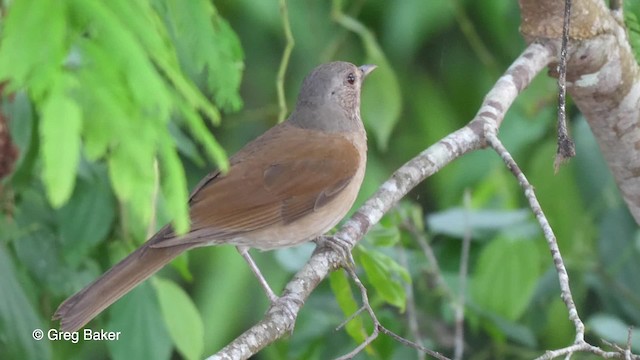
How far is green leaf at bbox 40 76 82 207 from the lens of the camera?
1.47 metres

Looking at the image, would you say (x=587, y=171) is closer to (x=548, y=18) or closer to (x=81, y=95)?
(x=548, y=18)

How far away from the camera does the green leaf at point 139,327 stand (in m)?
3.40

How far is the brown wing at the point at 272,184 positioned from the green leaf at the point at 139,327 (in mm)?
326

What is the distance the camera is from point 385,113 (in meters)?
4.29

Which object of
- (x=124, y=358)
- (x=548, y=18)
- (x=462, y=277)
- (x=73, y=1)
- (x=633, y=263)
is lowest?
(x=633, y=263)

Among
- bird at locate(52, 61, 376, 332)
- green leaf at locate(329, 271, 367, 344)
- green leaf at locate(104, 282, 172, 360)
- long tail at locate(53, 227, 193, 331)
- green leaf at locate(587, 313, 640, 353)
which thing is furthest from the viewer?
green leaf at locate(587, 313, 640, 353)

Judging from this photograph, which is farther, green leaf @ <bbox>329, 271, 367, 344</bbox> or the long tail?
green leaf @ <bbox>329, 271, 367, 344</bbox>

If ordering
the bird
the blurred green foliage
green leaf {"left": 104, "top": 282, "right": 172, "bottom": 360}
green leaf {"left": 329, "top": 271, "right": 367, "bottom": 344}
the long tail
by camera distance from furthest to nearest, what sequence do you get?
1. green leaf {"left": 104, "top": 282, "right": 172, "bottom": 360}
2. green leaf {"left": 329, "top": 271, "right": 367, "bottom": 344}
3. the bird
4. the long tail
5. the blurred green foliage

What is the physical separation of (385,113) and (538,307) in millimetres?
1294

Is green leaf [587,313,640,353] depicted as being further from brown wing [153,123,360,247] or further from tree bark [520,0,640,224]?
brown wing [153,123,360,247]

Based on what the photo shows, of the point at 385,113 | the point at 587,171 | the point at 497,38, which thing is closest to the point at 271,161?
the point at 385,113

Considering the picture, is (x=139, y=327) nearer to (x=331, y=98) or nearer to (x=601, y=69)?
(x=331, y=98)

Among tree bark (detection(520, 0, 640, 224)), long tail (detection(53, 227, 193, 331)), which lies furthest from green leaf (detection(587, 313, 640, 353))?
long tail (detection(53, 227, 193, 331))

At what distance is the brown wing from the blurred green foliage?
6.3 inches
